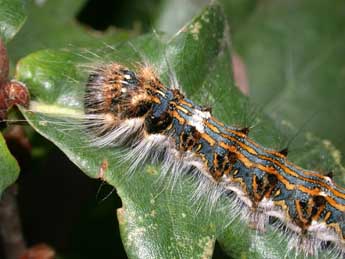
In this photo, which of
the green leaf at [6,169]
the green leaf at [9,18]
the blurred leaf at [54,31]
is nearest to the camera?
the green leaf at [6,169]

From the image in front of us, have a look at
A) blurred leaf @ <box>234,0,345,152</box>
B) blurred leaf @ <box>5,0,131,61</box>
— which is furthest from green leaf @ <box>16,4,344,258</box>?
blurred leaf @ <box>234,0,345,152</box>

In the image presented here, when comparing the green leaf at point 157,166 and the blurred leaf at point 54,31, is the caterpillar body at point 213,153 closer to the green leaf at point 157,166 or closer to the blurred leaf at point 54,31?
the green leaf at point 157,166

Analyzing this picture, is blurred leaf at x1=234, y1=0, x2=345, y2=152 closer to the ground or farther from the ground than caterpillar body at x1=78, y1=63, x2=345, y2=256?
farther from the ground

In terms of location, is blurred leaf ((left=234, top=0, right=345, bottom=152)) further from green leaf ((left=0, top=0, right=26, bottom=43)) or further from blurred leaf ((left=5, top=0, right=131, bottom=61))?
green leaf ((left=0, top=0, right=26, bottom=43))

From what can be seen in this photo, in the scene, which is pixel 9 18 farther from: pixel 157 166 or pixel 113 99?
pixel 157 166

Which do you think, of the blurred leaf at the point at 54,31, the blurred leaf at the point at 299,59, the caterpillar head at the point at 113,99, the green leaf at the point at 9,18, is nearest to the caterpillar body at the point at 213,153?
the caterpillar head at the point at 113,99
